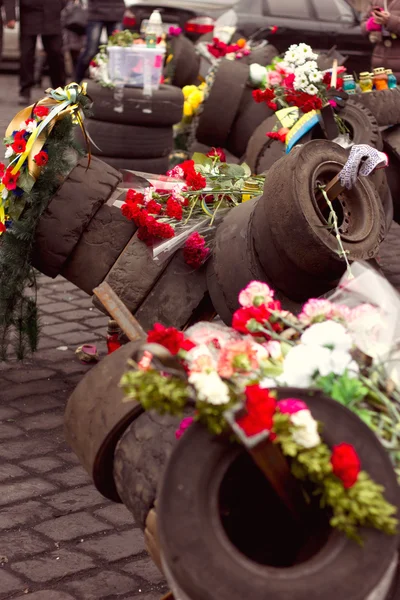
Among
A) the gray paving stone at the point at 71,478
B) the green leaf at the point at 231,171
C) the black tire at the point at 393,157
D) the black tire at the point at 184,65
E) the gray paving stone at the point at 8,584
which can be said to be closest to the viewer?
the gray paving stone at the point at 8,584

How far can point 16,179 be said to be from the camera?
4211 millimetres

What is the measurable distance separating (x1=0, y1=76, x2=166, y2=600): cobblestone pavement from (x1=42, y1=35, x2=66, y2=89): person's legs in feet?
23.6

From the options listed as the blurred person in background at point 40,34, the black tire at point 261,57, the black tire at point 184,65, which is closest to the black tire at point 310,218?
the black tire at point 261,57

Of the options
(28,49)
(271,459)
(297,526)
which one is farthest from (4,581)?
(28,49)

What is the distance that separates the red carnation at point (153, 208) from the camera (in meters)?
4.23

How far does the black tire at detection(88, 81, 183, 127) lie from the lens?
745cm

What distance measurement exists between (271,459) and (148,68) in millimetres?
6167

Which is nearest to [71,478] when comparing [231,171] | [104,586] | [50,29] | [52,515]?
[52,515]

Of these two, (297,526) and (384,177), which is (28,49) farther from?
(297,526)

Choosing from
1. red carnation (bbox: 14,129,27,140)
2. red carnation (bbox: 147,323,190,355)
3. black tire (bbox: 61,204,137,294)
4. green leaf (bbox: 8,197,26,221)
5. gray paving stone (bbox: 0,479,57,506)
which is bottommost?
gray paving stone (bbox: 0,479,57,506)

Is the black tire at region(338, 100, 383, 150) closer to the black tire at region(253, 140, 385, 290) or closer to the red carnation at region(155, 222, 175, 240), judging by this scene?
the black tire at region(253, 140, 385, 290)

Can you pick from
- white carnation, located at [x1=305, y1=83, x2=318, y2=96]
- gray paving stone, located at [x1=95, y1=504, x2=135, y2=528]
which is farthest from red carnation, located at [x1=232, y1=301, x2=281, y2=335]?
white carnation, located at [x1=305, y1=83, x2=318, y2=96]

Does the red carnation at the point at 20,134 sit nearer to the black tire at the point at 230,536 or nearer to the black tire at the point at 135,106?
the black tire at the point at 230,536

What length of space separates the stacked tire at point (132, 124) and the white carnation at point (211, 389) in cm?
551
